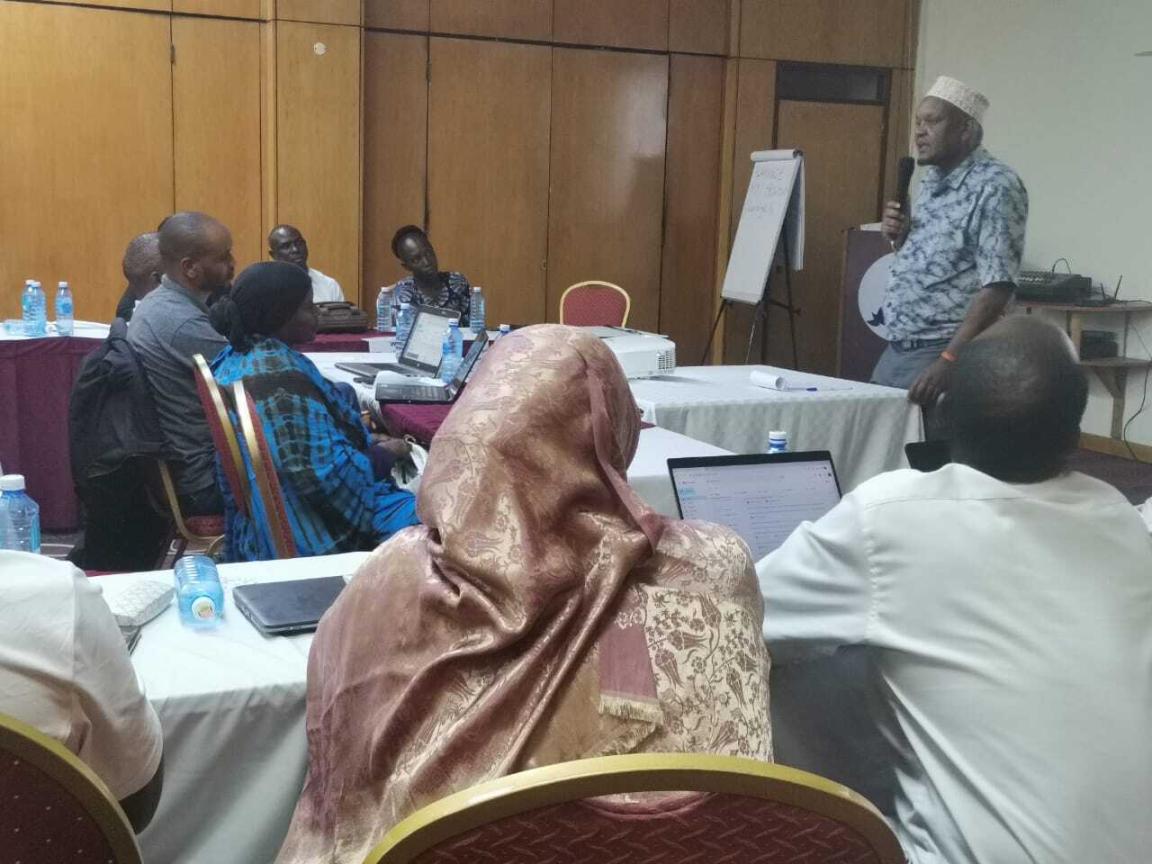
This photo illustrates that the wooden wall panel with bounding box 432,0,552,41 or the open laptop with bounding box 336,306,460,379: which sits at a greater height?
the wooden wall panel with bounding box 432,0,552,41

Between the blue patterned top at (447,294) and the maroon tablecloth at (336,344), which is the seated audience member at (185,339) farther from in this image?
the blue patterned top at (447,294)

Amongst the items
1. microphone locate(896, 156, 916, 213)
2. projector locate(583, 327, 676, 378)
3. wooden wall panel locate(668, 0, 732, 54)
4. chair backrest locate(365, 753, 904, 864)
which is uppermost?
wooden wall panel locate(668, 0, 732, 54)

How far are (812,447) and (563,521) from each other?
2.71m

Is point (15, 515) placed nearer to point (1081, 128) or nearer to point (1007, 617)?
point (1007, 617)

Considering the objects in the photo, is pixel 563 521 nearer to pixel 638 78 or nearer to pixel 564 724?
pixel 564 724

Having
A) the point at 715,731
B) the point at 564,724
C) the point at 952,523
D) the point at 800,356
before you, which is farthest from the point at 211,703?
the point at 800,356

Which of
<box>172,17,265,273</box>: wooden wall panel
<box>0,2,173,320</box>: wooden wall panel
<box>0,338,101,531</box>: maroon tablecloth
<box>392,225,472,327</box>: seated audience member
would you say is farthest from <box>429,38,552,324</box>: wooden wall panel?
<box>0,338,101,531</box>: maroon tablecloth

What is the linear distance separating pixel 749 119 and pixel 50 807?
279 inches

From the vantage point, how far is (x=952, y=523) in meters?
1.36

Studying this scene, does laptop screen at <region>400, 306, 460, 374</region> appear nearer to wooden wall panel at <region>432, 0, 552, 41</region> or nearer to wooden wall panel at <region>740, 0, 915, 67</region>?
wooden wall panel at <region>432, 0, 552, 41</region>

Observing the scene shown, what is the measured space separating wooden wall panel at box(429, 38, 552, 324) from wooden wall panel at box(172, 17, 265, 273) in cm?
102

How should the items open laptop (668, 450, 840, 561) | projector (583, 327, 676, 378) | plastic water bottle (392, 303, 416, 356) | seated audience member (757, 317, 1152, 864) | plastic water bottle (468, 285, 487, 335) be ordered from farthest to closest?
1. plastic water bottle (468, 285, 487, 335)
2. plastic water bottle (392, 303, 416, 356)
3. projector (583, 327, 676, 378)
4. open laptop (668, 450, 840, 561)
5. seated audience member (757, 317, 1152, 864)

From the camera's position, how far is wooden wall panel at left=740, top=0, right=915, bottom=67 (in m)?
7.39

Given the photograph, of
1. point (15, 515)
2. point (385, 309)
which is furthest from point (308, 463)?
point (385, 309)
